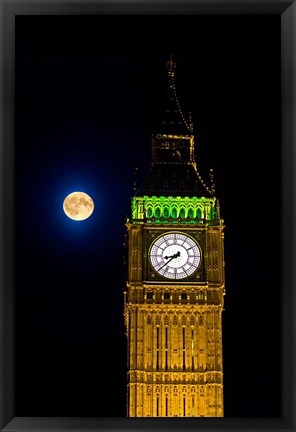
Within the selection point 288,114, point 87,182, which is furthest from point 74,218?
point 288,114

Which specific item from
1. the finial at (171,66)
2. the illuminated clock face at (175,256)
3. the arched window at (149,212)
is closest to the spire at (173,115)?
the finial at (171,66)

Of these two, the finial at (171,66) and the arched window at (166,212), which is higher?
the finial at (171,66)

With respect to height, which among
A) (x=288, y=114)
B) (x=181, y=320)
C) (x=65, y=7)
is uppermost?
(x=65, y=7)

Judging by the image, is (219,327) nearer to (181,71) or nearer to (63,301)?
(63,301)

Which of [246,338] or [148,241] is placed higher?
[148,241]

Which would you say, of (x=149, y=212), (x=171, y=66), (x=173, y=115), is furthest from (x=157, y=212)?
(x=171, y=66)

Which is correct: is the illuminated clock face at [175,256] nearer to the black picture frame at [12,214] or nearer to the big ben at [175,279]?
the big ben at [175,279]

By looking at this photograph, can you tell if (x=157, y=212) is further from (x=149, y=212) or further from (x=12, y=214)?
(x=12, y=214)
